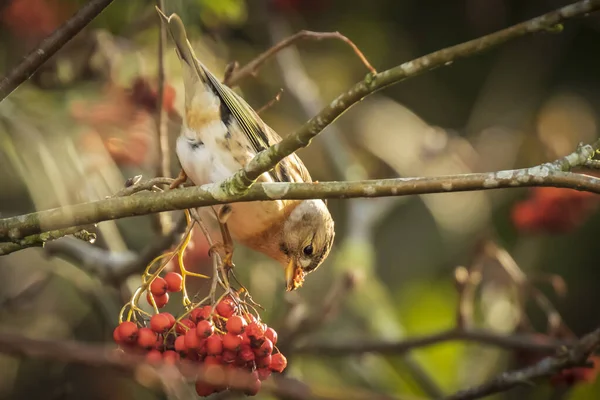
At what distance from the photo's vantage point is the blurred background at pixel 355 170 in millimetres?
4027

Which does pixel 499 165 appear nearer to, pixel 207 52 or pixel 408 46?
pixel 408 46

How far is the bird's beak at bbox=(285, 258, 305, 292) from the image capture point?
335 cm

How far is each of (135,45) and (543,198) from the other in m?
2.43

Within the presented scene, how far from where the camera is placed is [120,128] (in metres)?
4.39

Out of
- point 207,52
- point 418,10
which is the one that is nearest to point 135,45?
point 207,52

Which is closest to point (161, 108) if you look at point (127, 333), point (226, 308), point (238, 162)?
point (238, 162)

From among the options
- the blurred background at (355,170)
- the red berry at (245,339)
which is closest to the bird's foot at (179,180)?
the blurred background at (355,170)

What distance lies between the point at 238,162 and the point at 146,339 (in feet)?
3.66

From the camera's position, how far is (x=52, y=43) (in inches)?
92.6

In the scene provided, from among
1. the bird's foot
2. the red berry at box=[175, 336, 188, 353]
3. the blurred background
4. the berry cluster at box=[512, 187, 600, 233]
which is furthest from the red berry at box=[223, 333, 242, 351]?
the berry cluster at box=[512, 187, 600, 233]

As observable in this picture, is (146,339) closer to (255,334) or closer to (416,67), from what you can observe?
(255,334)

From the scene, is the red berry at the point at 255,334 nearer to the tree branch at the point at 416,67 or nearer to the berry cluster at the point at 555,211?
the tree branch at the point at 416,67

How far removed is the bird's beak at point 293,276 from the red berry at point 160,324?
1.10m

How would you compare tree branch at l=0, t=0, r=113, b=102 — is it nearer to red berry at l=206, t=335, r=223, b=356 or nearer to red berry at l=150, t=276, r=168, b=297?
red berry at l=150, t=276, r=168, b=297
